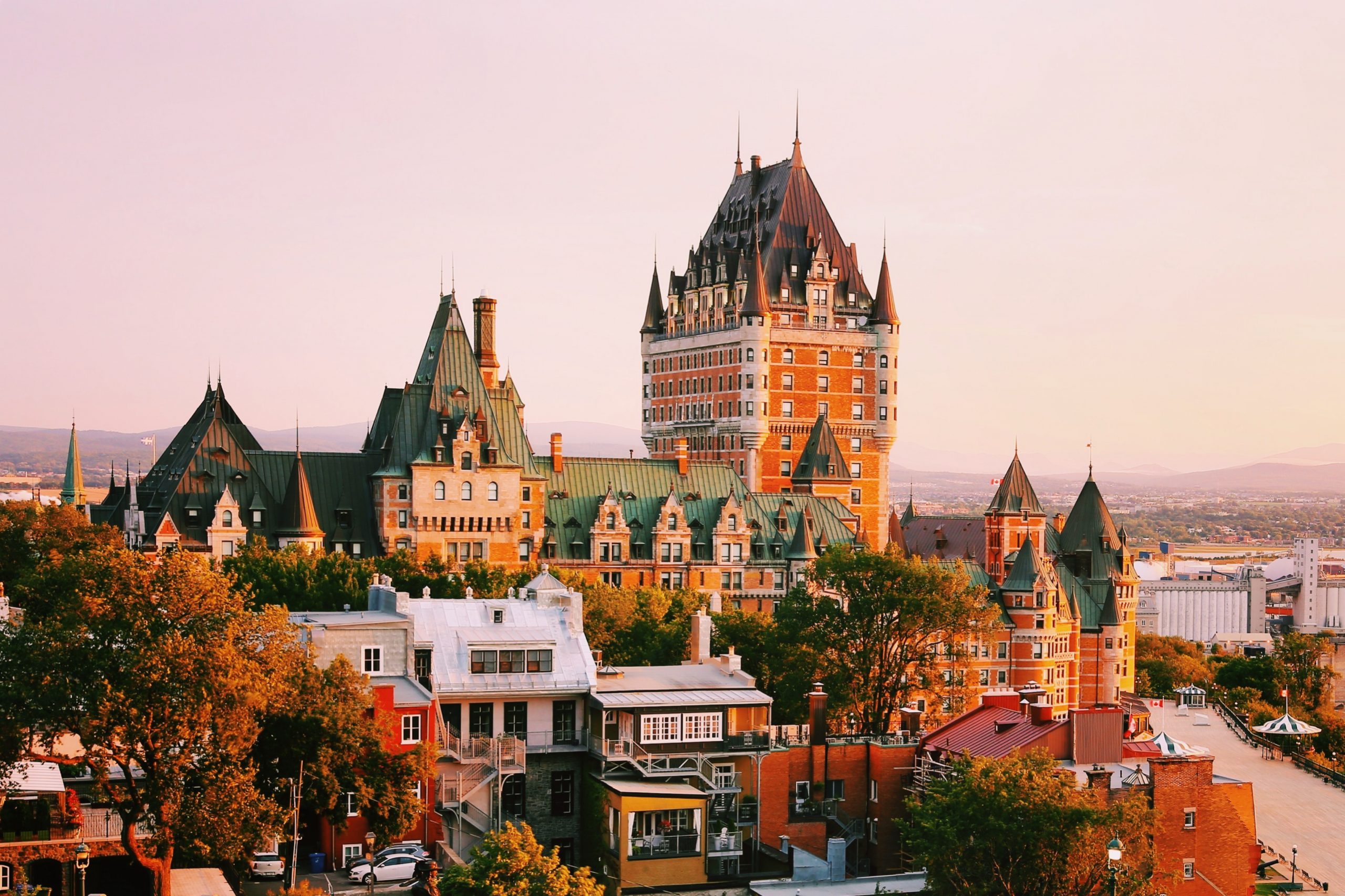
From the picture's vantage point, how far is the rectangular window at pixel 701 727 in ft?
233

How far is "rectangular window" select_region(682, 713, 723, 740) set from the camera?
71.1 m

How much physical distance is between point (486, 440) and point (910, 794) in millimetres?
65956

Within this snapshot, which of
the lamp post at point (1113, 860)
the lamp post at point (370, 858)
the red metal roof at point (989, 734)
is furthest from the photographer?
the red metal roof at point (989, 734)

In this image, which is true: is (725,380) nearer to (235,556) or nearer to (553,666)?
(235,556)

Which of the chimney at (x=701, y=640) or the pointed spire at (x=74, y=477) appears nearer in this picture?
the chimney at (x=701, y=640)

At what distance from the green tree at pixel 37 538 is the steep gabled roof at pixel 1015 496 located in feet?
246

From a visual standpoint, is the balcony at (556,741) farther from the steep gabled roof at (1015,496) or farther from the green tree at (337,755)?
the steep gabled roof at (1015,496)

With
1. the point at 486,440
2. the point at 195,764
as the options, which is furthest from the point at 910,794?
the point at 486,440

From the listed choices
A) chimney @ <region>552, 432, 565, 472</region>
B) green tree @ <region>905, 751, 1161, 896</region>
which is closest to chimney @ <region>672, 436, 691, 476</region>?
chimney @ <region>552, 432, 565, 472</region>

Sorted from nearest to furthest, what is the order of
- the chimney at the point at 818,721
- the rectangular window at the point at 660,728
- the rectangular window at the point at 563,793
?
the rectangular window at the point at 563,793
the rectangular window at the point at 660,728
the chimney at the point at 818,721

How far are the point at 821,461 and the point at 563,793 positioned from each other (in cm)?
9443

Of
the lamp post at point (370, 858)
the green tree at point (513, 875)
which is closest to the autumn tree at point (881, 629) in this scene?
the lamp post at point (370, 858)

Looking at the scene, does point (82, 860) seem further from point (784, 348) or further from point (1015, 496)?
point (784, 348)

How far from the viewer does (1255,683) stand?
176125mm
